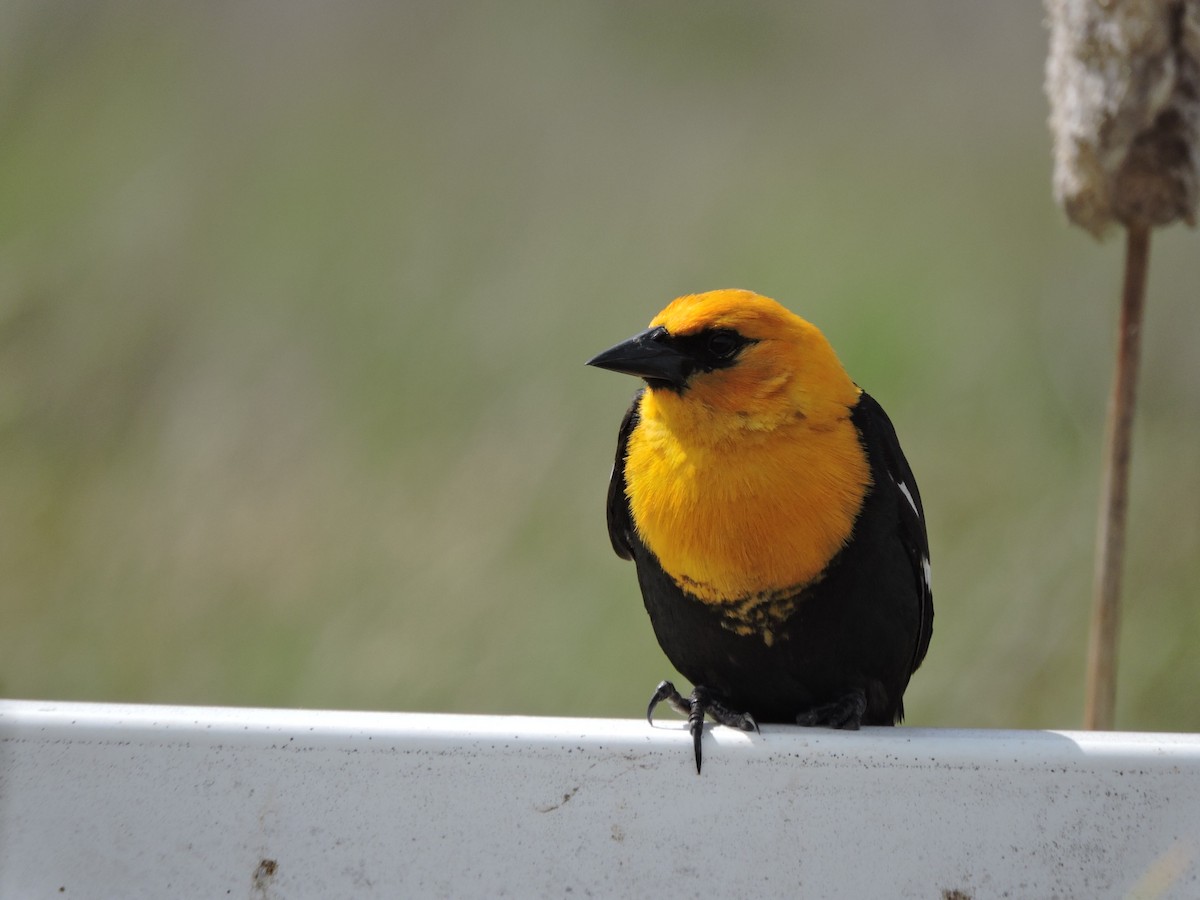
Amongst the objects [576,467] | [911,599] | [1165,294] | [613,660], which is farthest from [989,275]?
[911,599]

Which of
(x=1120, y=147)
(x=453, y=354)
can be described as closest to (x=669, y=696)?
(x=1120, y=147)

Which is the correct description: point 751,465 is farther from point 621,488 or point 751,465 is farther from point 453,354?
point 453,354

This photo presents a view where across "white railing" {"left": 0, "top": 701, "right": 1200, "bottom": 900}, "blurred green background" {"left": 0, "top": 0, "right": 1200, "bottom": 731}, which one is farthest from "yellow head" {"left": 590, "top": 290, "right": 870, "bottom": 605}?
"blurred green background" {"left": 0, "top": 0, "right": 1200, "bottom": 731}

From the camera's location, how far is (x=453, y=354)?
13.6ft

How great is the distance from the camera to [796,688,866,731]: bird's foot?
2.24 m

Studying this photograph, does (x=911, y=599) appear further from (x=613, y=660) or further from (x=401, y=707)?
(x=401, y=707)

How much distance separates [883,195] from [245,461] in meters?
2.77

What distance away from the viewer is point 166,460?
3734 millimetres

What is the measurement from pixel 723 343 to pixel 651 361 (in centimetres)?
15

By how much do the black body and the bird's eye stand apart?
0.29 m

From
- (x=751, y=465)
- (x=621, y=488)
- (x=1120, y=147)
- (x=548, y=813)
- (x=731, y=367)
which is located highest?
(x=1120, y=147)

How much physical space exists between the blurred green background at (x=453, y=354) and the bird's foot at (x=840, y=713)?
4.40ft

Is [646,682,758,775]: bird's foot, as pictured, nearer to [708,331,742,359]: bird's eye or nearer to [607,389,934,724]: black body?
[607,389,934,724]: black body

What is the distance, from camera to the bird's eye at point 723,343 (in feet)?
7.39
